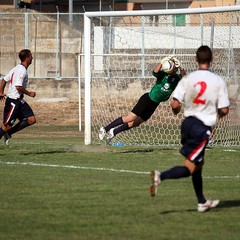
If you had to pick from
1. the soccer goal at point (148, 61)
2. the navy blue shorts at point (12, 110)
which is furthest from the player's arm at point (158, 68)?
Answer: the navy blue shorts at point (12, 110)

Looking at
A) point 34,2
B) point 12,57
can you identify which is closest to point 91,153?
point 12,57

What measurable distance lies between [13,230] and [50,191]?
2862mm

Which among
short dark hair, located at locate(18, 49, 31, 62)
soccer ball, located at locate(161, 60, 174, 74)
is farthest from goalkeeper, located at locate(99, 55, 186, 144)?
short dark hair, located at locate(18, 49, 31, 62)

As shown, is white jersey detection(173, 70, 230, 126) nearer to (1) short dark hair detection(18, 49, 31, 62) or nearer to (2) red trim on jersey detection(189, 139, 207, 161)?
(2) red trim on jersey detection(189, 139, 207, 161)

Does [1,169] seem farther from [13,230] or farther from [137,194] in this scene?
[13,230]

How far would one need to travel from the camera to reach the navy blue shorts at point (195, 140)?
1098cm

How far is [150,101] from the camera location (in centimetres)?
1944

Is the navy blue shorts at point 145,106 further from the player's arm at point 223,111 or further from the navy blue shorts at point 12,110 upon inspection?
the player's arm at point 223,111

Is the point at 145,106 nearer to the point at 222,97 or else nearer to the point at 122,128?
the point at 122,128

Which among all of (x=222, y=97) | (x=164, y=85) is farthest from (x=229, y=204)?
(x=164, y=85)

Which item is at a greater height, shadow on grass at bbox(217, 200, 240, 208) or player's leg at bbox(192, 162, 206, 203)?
player's leg at bbox(192, 162, 206, 203)

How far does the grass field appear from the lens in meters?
9.85

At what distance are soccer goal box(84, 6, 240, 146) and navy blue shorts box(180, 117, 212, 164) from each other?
859 centimetres

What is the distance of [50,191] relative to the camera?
41.8 ft
